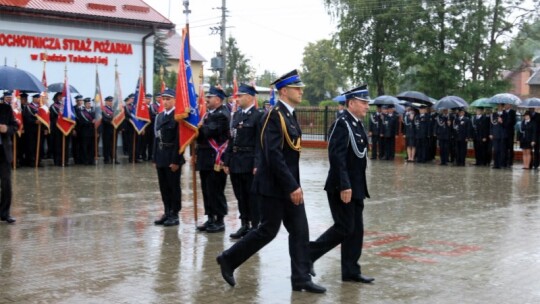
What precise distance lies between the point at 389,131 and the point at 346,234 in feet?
61.3

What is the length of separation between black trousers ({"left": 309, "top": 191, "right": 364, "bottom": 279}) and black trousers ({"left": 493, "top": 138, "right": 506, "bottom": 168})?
1606 cm

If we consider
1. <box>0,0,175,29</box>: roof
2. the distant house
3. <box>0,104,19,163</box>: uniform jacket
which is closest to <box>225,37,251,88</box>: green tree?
the distant house

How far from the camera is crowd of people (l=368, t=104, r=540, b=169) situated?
73.5 ft

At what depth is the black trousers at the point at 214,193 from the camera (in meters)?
10.3

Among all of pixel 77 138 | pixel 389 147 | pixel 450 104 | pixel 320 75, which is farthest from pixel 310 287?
pixel 320 75

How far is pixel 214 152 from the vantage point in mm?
10258

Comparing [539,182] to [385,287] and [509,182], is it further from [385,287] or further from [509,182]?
[385,287]

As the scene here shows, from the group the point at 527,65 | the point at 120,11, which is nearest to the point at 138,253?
the point at 120,11

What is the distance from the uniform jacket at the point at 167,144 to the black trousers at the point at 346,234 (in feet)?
11.7

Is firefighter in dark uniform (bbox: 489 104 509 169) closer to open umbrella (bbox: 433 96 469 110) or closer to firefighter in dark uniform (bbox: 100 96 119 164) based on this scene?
open umbrella (bbox: 433 96 469 110)

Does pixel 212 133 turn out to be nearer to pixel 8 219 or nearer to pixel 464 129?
pixel 8 219

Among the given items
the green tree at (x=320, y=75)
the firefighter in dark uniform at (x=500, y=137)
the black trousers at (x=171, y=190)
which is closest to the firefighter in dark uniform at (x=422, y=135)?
the firefighter in dark uniform at (x=500, y=137)

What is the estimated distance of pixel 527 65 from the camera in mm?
40594

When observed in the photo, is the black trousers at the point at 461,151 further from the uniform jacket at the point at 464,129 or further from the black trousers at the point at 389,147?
the black trousers at the point at 389,147
